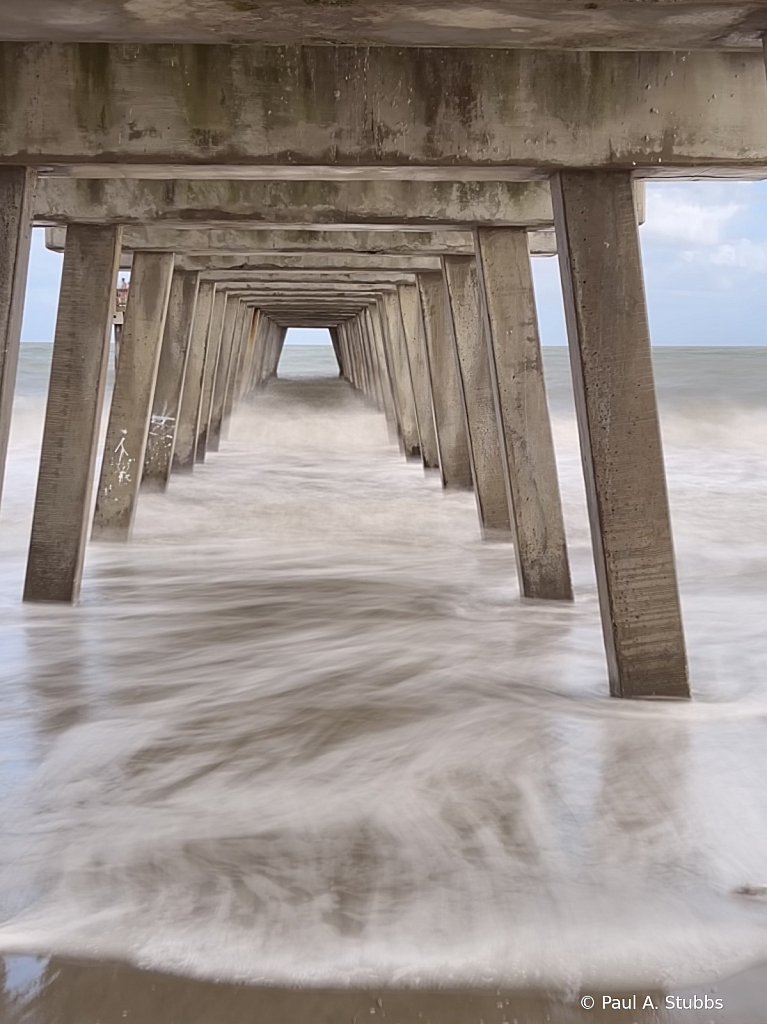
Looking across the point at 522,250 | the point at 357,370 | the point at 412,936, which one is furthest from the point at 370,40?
the point at 357,370

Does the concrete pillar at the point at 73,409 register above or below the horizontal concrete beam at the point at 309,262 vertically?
below

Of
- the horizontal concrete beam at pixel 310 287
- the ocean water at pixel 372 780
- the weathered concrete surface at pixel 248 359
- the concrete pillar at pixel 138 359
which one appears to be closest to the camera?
the ocean water at pixel 372 780

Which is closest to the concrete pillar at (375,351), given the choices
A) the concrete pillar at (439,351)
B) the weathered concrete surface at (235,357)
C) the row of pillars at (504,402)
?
the weathered concrete surface at (235,357)

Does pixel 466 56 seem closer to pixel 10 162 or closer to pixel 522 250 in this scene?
pixel 10 162

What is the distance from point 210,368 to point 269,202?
9719 millimetres

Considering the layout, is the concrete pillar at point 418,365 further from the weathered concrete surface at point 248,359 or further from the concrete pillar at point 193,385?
the weathered concrete surface at point 248,359

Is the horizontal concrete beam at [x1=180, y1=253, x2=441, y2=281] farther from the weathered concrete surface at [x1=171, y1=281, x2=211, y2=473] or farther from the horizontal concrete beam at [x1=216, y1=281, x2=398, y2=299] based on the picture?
the horizontal concrete beam at [x1=216, y1=281, x2=398, y2=299]

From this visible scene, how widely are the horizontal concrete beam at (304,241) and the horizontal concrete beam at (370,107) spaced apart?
12.2ft

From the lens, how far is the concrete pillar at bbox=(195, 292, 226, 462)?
48.6ft

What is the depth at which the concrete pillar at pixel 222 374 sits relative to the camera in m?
17.8

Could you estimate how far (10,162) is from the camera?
4469mm

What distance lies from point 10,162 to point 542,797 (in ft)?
10.2

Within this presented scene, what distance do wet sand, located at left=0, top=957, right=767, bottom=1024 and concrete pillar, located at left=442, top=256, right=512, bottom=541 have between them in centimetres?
665

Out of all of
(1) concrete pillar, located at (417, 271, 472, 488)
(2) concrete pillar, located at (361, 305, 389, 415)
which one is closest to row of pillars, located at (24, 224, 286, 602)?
(1) concrete pillar, located at (417, 271, 472, 488)
